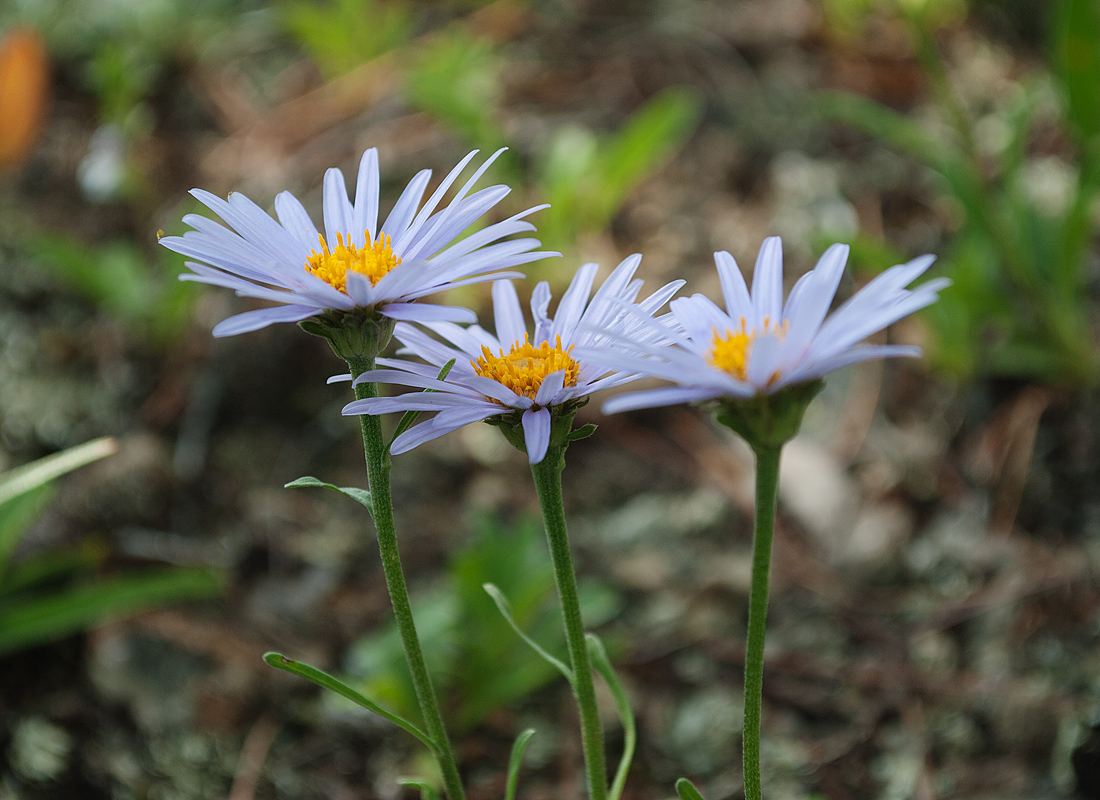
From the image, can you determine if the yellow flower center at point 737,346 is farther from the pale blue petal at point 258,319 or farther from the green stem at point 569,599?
the pale blue petal at point 258,319

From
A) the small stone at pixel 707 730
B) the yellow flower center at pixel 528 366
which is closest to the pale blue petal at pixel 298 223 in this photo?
the yellow flower center at pixel 528 366

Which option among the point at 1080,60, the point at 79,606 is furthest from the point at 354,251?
the point at 1080,60

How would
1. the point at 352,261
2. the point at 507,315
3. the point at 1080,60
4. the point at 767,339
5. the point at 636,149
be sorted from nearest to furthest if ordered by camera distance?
the point at 767,339 < the point at 352,261 < the point at 507,315 < the point at 1080,60 < the point at 636,149

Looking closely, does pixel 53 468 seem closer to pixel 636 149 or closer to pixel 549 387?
pixel 549 387

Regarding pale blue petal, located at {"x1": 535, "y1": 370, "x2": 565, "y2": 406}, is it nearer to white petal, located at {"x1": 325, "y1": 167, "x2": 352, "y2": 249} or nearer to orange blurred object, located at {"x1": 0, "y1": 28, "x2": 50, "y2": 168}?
white petal, located at {"x1": 325, "y1": 167, "x2": 352, "y2": 249}

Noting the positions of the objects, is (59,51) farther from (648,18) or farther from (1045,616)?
(1045,616)

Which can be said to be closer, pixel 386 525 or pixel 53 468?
pixel 386 525

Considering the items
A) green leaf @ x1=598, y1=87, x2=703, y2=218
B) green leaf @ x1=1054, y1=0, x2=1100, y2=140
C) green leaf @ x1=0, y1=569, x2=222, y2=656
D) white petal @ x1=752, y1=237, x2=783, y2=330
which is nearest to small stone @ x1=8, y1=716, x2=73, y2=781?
green leaf @ x1=0, y1=569, x2=222, y2=656

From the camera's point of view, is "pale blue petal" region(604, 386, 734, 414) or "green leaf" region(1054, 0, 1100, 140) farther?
"green leaf" region(1054, 0, 1100, 140)
